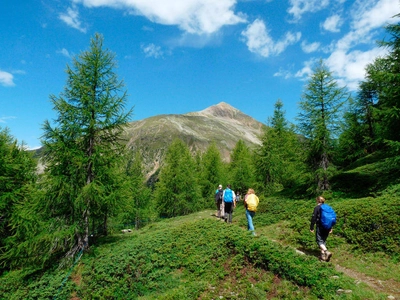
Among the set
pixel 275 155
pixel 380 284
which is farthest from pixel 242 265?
pixel 275 155

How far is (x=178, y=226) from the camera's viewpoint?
13.5 metres

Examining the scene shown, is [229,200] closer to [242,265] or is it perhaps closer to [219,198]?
[219,198]

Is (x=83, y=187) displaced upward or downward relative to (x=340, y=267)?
upward

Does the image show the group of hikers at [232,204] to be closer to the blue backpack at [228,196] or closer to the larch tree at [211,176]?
the blue backpack at [228,196]

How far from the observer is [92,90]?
1302 cm

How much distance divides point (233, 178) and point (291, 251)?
26.0m

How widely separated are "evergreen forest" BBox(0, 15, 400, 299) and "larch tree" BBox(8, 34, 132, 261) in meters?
0.06

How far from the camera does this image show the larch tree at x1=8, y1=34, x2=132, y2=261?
11.6m

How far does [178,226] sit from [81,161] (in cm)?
642

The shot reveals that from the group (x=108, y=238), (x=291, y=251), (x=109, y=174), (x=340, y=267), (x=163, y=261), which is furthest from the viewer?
(x=108, y=238)

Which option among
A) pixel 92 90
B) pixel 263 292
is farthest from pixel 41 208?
pixel 263 292

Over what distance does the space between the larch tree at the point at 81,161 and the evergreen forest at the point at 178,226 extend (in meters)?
0.06

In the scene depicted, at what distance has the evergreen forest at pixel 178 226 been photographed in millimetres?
7785

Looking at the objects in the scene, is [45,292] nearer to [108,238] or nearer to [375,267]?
[108,238]
